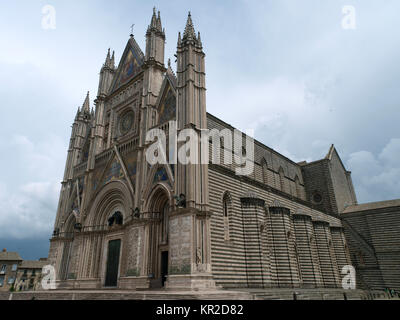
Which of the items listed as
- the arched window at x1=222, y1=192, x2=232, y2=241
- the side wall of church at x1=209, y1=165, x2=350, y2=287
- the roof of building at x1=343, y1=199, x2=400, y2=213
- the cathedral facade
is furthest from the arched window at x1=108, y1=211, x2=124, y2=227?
the roof of building at x1=343, y1=199, x2=400, y2=213

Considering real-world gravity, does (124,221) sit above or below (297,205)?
below

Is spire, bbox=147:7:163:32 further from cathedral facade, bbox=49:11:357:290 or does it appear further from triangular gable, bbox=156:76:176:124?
triangular gable, bbox=156:76:176:124

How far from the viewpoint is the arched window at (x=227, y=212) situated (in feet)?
61.7

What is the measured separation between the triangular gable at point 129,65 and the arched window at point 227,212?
50.6ft

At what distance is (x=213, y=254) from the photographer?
16.8 m

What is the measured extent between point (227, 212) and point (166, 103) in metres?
9.82

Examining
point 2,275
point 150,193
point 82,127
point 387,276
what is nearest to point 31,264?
point 2,275

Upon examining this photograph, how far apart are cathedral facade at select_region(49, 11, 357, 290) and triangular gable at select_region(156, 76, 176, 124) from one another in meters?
0.10

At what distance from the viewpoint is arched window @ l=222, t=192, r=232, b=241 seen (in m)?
18.8

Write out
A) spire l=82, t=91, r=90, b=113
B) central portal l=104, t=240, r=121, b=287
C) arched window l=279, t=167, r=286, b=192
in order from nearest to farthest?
central portal l=104, t=240, r=121, b=287
arched window l=279, t=167, r=286, b=192
spire l=82, t=91, r=90, b=113

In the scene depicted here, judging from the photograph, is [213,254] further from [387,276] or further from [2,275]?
[2,275]

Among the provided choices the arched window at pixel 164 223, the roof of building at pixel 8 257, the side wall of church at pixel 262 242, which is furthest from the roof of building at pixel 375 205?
the roof of building at pixel 8 257

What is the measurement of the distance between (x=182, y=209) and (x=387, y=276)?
73.2 ft
